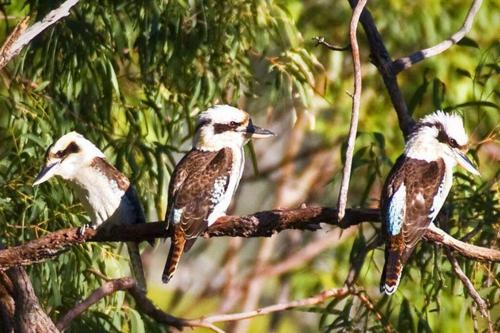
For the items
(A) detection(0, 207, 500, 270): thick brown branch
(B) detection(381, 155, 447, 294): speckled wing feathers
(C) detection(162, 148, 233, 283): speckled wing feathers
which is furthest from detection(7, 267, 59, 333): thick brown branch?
(B) detection(381, 155, 447, 294): speckled wing feathers

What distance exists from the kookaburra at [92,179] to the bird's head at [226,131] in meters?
0.32

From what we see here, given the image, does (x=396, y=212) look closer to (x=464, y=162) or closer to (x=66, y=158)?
(x=464, y=162)

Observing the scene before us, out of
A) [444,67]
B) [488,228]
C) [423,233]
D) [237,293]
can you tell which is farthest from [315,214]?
[237,293]

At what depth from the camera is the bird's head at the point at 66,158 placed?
15.1 ft

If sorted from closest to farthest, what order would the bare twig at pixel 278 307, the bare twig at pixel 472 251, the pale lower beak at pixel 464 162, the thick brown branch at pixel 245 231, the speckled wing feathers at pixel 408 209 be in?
the thick brown branch at pixel 245 231
the bare twig at pixel 472 251
the speckled wing feathers at pixel 408 209
the pale lower beak at pixel 464 162
the bare twig at pixel 278 307

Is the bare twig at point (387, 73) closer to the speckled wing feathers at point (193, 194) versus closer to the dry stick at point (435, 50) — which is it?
the dry stick at point (435, 50)

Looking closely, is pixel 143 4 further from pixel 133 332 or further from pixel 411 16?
pixel 411 16

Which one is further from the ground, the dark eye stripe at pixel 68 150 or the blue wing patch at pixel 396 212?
the dark eye stripe at pixel 68 150

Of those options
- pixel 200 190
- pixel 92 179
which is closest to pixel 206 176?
pixel 200 190

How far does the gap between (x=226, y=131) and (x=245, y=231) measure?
2.96 feet

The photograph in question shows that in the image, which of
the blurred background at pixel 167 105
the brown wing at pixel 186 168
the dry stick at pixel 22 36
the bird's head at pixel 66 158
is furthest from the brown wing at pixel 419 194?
the dry stick at pixel 22 36

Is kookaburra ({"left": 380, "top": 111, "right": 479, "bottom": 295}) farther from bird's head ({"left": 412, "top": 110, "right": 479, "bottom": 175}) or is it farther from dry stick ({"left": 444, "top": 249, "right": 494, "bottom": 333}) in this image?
dry stick ({"left": 444, "top": 249, "right": 494, "bottom": 333})

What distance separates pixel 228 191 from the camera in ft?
A: 14.6

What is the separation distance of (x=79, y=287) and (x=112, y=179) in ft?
2.17
